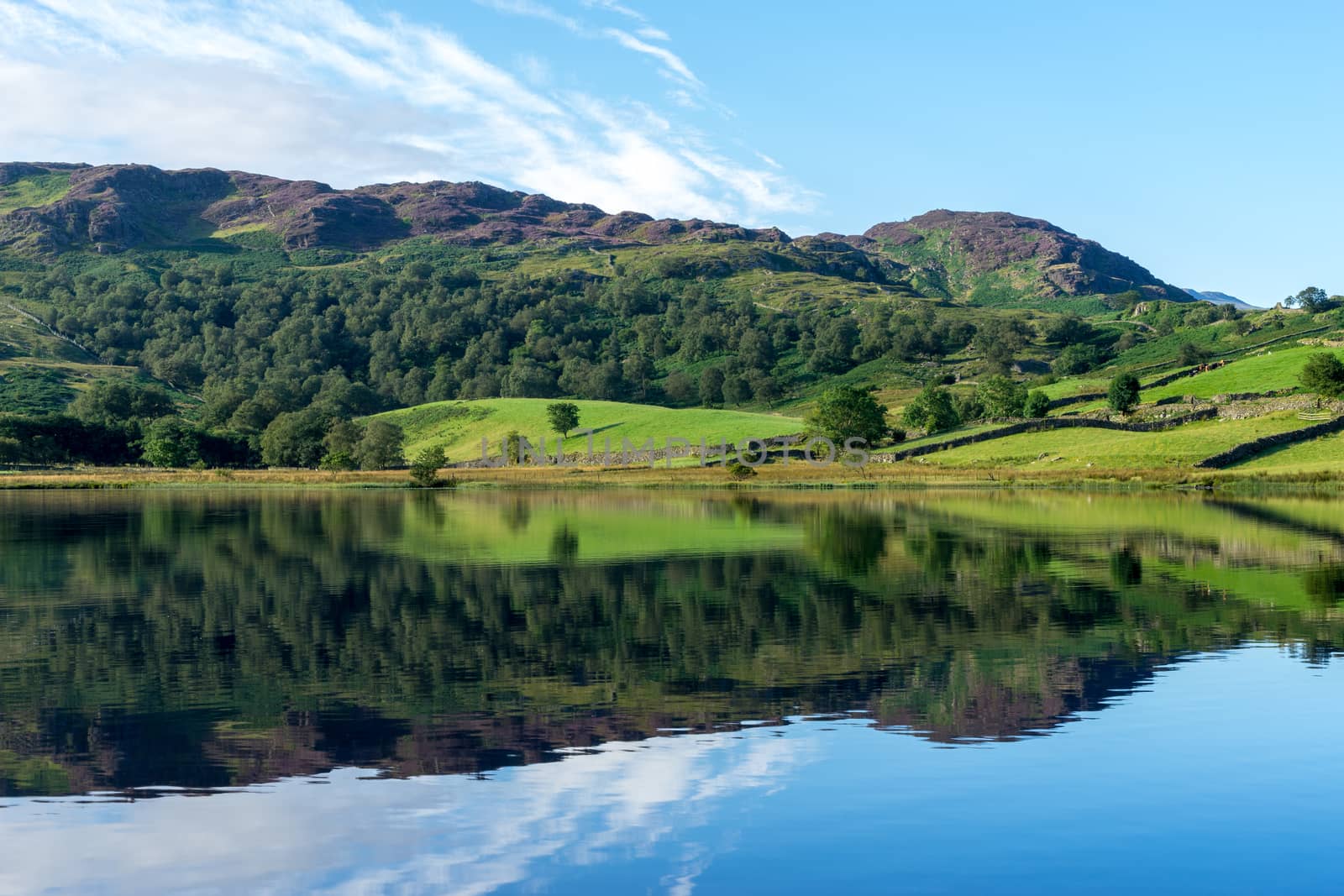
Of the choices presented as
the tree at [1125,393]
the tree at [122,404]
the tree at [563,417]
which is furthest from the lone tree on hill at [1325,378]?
the tree at [122,404]

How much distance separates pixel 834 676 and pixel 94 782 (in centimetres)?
1295

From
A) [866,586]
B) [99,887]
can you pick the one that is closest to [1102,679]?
[866,586]

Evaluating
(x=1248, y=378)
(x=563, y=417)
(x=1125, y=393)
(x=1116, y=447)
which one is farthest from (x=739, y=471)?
(x=1248, y=378)

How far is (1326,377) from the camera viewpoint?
105188mm

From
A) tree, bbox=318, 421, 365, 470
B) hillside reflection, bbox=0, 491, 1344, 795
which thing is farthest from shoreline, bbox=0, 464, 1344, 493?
hillside reflection, bbox=0, 491, 1344, 795

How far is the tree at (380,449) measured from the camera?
136 m

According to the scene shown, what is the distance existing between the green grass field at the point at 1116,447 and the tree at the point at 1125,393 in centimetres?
1173

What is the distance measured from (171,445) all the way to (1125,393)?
10894cm

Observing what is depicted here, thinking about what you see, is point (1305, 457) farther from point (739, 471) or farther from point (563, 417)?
point (563, 417)

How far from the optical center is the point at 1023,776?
16203 millimetres

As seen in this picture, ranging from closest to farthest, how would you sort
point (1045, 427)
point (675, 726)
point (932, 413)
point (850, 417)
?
point (675, 726), point (1045, 427), point (850, 417), point (932, 413)

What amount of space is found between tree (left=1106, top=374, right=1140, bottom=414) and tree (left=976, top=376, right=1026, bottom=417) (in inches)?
695

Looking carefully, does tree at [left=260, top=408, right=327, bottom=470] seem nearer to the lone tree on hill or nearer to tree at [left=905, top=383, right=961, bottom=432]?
tree at [left=905, top=383, right=961, bottom=432]

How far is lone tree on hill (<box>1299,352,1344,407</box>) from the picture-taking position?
344ft
